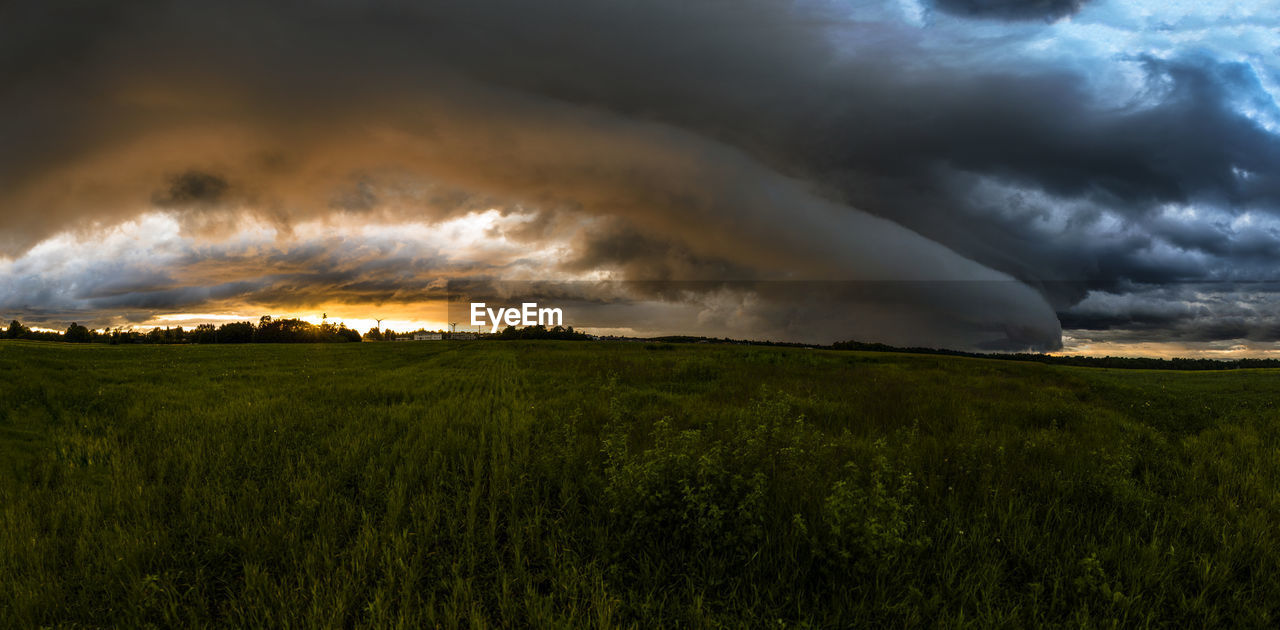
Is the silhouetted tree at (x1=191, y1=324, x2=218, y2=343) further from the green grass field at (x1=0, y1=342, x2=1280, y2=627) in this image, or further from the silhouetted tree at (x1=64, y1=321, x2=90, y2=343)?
the green grass field at (x1=0, y1=342, x2=1280, y2=627)

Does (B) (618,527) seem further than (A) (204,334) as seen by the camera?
No

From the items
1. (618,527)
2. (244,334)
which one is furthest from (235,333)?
(618,527)

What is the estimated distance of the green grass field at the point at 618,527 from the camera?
4023mm

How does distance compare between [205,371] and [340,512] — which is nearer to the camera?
[340,512]

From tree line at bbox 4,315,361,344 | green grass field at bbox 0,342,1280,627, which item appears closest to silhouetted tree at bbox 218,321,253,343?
tree line at bbox 4,315,361,344

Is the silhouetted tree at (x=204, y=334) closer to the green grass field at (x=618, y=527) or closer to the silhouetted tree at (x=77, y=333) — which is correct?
the silhouetted tree at (x=77, y=333)

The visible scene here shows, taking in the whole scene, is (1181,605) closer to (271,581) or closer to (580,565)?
(580,565)

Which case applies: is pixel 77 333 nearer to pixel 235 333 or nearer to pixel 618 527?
pixel 235 333

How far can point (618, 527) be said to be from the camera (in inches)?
199

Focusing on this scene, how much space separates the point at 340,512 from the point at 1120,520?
29.6ft

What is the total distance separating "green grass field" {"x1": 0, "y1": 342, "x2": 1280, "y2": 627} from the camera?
13.2ft

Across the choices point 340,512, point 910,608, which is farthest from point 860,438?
point 340,512

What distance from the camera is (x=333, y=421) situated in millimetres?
10148

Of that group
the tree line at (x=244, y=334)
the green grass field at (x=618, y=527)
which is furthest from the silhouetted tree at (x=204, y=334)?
the green grass field at (x=618, y=527)
